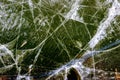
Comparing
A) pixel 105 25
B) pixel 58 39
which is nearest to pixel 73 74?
pixel 58 39

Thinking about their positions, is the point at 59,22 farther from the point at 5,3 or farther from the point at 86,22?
the point at 5,3

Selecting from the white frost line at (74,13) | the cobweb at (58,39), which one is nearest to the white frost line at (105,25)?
the cobweb at (58,39)

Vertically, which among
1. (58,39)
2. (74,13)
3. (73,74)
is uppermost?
(74,13)

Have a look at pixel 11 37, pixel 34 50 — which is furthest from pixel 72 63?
pixel 11 37

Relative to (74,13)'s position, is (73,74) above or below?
below

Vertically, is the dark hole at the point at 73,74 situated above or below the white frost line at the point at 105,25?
below

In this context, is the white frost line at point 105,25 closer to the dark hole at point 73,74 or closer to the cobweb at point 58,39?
the cobweb at point 58,39

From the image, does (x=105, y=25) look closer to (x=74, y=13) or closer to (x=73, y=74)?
(x=74, y=13)

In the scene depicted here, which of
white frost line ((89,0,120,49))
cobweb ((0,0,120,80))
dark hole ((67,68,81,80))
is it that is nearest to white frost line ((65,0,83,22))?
cobweb ((0,0,120,80))
